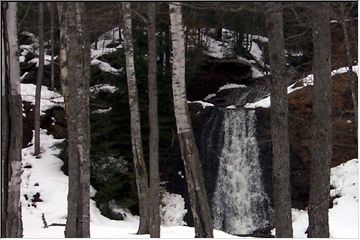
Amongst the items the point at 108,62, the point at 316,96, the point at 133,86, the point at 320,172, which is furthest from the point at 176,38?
the point at 108,62

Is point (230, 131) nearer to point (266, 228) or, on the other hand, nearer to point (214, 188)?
point (214, 188)

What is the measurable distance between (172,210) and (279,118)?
1111cm

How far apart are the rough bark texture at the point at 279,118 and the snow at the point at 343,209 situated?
6778 mm

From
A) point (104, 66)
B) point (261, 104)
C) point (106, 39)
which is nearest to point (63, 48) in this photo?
point (261, 104)

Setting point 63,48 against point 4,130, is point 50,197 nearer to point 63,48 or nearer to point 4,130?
point 63,48

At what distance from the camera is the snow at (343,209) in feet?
45.9

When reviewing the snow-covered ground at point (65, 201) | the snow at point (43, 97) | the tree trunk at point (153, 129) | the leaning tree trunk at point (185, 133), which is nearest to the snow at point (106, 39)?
the snow at point (43, 97)

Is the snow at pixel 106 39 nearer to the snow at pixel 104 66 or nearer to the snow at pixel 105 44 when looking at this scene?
the snow at pixel 105 44

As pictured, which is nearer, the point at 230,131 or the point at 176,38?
the point at 176,38

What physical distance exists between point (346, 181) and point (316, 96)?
9.97 m

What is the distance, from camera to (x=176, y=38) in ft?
23.5

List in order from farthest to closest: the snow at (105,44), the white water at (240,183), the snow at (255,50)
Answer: the snow at (255,50)
the snow at (105,44)
the white water at (240,183)

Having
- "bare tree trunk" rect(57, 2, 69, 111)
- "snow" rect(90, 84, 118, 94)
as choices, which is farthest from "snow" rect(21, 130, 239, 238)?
"bare tree trunk" rect(57, 2, 69, 111)

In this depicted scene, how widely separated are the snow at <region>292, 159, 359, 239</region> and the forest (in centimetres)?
4
